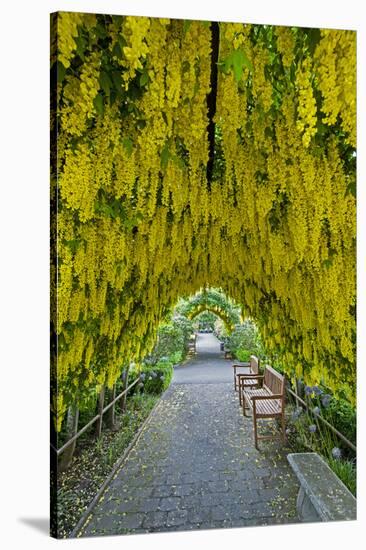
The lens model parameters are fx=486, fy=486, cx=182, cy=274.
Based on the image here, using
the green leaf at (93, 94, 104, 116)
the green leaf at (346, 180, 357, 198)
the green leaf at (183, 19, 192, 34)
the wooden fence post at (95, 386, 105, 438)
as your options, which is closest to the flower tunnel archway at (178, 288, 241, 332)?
the wooden fence post at (95, 386, 105, 438)

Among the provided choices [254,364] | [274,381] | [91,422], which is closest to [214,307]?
[254,364]

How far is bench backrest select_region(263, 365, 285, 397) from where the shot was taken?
3.41 metres

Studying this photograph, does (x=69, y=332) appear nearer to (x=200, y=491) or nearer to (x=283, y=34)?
(x=200, y=491)

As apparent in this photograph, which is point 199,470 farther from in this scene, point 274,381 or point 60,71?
point 60,71

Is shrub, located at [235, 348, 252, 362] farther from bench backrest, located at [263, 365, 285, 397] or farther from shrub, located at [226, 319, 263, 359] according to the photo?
bench backrest, located at [263, 365, 285, 397]

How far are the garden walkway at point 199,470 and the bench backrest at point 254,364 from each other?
15 cm

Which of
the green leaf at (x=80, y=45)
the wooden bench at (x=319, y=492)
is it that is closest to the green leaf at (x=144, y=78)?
the green leaf at (x=80, y=45)

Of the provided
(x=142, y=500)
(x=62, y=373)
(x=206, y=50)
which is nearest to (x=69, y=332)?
(x=62, y=373)

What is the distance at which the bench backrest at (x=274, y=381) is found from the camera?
11.2 ft

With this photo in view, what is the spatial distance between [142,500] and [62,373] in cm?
90

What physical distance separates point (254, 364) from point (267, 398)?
10.7 inches

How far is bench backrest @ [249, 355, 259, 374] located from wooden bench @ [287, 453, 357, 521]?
1.87ft

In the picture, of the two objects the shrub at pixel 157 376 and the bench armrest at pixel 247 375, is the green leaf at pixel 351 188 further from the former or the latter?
the shrub at pixel 157 376

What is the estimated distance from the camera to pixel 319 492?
2.94 meters
